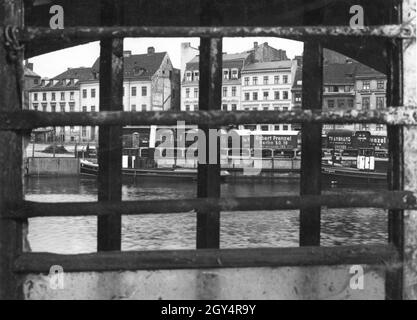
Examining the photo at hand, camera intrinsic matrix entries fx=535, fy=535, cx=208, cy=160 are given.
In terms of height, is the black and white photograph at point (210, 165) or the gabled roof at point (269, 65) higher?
the gabled roof at point (269, 65)

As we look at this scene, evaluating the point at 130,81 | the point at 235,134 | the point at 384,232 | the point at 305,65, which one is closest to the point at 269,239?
the point at 384,232

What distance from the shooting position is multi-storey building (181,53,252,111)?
76438mm

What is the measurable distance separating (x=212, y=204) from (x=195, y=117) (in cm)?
40

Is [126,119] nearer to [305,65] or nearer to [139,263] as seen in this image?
[139,263]

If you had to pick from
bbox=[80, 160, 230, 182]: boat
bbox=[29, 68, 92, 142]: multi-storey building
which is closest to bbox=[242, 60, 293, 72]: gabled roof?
bbox=[29, 68, 92, 142]: multi-storey building

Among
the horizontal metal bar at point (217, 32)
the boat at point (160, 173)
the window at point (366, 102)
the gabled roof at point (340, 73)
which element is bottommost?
the boat at point (160, 173)

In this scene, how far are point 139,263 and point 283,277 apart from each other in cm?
66

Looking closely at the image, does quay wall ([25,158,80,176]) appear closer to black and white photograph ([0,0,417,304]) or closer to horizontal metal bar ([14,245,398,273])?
black and white photograph ([0,0,417,304])

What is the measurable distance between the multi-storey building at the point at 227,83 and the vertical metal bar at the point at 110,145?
72.1m

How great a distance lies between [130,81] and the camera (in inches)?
3068

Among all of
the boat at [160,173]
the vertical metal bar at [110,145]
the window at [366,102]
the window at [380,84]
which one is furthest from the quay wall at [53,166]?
the vertical metal bar at [110,145]

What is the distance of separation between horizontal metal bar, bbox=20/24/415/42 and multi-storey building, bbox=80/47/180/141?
7252 centimetres

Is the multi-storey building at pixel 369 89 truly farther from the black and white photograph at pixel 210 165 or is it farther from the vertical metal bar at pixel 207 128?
the vertical metal bar at pixel 207 128

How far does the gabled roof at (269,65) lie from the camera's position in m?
73.6
